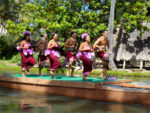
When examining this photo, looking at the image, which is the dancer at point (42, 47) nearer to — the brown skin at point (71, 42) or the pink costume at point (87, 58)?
the brown skin at point (71, 42)

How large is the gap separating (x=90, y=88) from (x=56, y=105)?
1.10m

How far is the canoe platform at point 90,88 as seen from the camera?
6.91 m

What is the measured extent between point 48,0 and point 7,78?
922 cm

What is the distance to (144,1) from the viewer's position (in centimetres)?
1788

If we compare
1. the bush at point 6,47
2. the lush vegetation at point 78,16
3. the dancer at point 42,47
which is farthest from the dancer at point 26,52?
the bush at point 6,47

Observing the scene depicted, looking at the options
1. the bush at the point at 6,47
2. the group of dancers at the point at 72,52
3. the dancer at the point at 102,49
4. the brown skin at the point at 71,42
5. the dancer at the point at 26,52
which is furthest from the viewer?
the bush at the point at 6,47

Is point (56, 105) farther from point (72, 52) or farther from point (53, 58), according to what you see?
point (72, 52)

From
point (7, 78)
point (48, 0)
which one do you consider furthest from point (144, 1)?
point (7, 78)

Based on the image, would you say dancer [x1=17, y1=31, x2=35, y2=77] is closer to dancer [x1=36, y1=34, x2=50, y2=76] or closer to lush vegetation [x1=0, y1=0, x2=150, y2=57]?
Answer: dancer [x1=36, y1=34, x2=50, y2=76]

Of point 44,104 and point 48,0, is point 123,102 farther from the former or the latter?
point 48,0

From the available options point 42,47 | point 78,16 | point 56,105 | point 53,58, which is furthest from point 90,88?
point 78,16

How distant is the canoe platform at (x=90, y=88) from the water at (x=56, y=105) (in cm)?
17

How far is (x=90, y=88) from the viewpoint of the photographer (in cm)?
748

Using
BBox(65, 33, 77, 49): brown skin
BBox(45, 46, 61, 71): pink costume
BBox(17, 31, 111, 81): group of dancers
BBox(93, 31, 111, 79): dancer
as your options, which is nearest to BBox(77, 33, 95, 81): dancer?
BBox(17, 31, 111, 81): group of dancers
